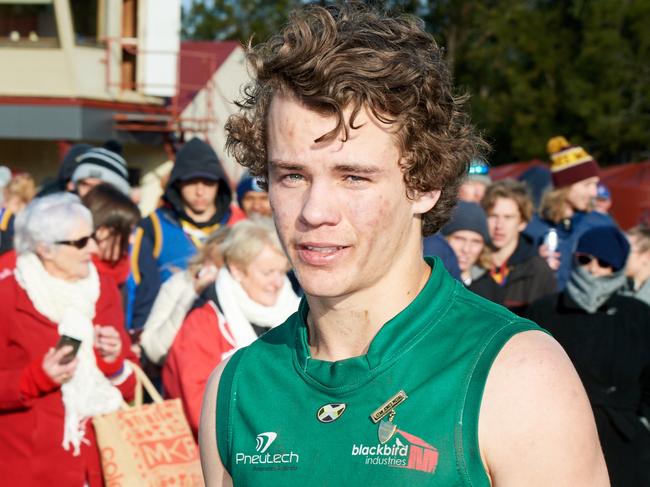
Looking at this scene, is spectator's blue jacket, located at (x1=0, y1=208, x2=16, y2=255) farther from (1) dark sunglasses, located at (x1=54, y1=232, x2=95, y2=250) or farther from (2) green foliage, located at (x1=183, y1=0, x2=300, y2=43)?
(2) green foliage, located at (x1=183, y1=0, x2=300, y2=43)

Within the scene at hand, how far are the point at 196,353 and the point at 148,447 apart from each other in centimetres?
50

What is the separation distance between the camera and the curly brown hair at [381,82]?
2105 millimetres

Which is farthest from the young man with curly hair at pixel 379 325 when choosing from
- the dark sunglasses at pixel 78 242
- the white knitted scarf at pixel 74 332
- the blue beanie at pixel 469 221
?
the blue beanie at pixel 469 221

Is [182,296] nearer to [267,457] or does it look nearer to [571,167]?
[267,457]

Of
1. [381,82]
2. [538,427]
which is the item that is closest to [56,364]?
[381,82]

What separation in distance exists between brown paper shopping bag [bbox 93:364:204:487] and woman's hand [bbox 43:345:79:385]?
0.89 feet

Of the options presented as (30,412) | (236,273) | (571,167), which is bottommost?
(30,412)

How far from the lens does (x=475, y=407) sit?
6.53 ft

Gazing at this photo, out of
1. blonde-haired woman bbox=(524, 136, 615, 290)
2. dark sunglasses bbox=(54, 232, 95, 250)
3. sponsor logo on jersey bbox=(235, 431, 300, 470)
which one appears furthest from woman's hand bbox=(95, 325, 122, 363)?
blonde-haired woman bbox=(524, 136, 615, 290)

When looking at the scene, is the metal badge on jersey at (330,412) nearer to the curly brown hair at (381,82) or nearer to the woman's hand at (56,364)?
the curly brown hair at (381,82)

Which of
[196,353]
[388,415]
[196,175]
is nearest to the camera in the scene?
[388,415]

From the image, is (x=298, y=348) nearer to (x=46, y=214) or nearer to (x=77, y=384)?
(x=77, y=384)

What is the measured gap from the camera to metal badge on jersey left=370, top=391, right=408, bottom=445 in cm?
205

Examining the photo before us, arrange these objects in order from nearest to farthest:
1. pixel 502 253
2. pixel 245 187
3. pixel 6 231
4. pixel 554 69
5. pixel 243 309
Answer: pixel 243 309 → pixel 6 231 → pixel 502 253 → pixel 245 187 → pixel 554 69
